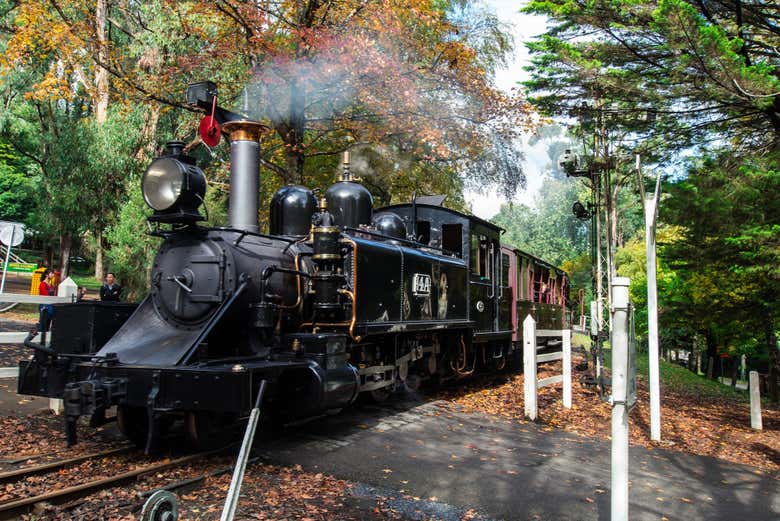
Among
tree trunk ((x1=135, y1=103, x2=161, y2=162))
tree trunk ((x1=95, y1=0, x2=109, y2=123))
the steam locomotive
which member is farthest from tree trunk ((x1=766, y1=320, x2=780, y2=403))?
tree trunk ((x1=135, y1=103, x2=161, y2=162))

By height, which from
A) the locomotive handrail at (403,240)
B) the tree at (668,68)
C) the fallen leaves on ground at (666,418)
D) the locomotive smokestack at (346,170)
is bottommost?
the fallen leaves on ground at (666,418)

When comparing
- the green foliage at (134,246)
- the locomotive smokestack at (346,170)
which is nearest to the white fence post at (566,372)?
the locomotive smokestack at (346,170)

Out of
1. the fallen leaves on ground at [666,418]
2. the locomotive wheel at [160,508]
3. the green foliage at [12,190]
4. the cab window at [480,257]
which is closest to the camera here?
the locomotive wheel at [160,508]

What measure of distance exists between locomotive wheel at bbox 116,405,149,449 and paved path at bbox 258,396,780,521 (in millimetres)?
1246

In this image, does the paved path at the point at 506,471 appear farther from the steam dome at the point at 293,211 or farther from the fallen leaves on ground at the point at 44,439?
the steam dome at the point at 293,211

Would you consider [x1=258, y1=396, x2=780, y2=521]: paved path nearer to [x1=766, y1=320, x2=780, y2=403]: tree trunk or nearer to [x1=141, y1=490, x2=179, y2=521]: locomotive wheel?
[x1=141, y1=490, x2=179, y2=521]: locomotive wheel

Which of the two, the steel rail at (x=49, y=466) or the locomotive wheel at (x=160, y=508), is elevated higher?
the locomotive wheel at (x=160, y=508)

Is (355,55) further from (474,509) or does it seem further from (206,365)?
(474,509)

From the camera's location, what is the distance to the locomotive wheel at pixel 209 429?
570 centimetres

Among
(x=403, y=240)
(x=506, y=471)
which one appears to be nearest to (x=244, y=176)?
(x=403, y=240)

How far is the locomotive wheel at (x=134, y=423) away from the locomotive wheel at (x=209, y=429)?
571 mm

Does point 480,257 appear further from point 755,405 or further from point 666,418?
point 755,405

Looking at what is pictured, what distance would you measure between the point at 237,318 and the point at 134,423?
143 cm

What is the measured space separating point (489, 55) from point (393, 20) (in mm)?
8203
